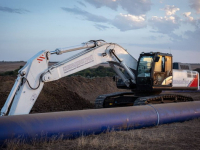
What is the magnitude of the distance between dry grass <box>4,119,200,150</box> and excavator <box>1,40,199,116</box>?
108 inches

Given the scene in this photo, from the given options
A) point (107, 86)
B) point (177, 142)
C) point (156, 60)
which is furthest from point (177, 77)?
point (107, 86)

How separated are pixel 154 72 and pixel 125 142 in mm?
6801

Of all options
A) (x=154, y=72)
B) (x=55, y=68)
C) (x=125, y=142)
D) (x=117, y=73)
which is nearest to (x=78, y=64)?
(x=55, y=68)

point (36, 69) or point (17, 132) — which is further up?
point (36, 69)

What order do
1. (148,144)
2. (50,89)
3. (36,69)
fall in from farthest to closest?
(50,89) → (36,69) → (148,144)

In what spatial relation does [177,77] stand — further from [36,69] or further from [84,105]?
[36,69]

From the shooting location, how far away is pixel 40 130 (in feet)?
27.0

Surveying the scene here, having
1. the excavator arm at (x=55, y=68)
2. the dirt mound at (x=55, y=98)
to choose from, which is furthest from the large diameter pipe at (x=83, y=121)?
the dirt mound at (x=55, y=98)

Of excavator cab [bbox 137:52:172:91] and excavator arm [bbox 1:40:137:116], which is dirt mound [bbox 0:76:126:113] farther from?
excavator cab [bbox 137:52:172:91]

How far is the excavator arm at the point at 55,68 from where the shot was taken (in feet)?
34.4

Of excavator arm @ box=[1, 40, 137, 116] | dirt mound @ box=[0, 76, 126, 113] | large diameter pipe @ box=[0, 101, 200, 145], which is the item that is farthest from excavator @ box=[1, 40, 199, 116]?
dirt mound @ box=[0, 76, 126, 113]

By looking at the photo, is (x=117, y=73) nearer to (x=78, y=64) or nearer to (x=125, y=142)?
(x=78, y=64)

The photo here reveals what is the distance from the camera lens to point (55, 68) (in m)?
11.7

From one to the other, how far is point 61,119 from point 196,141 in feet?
12.5
